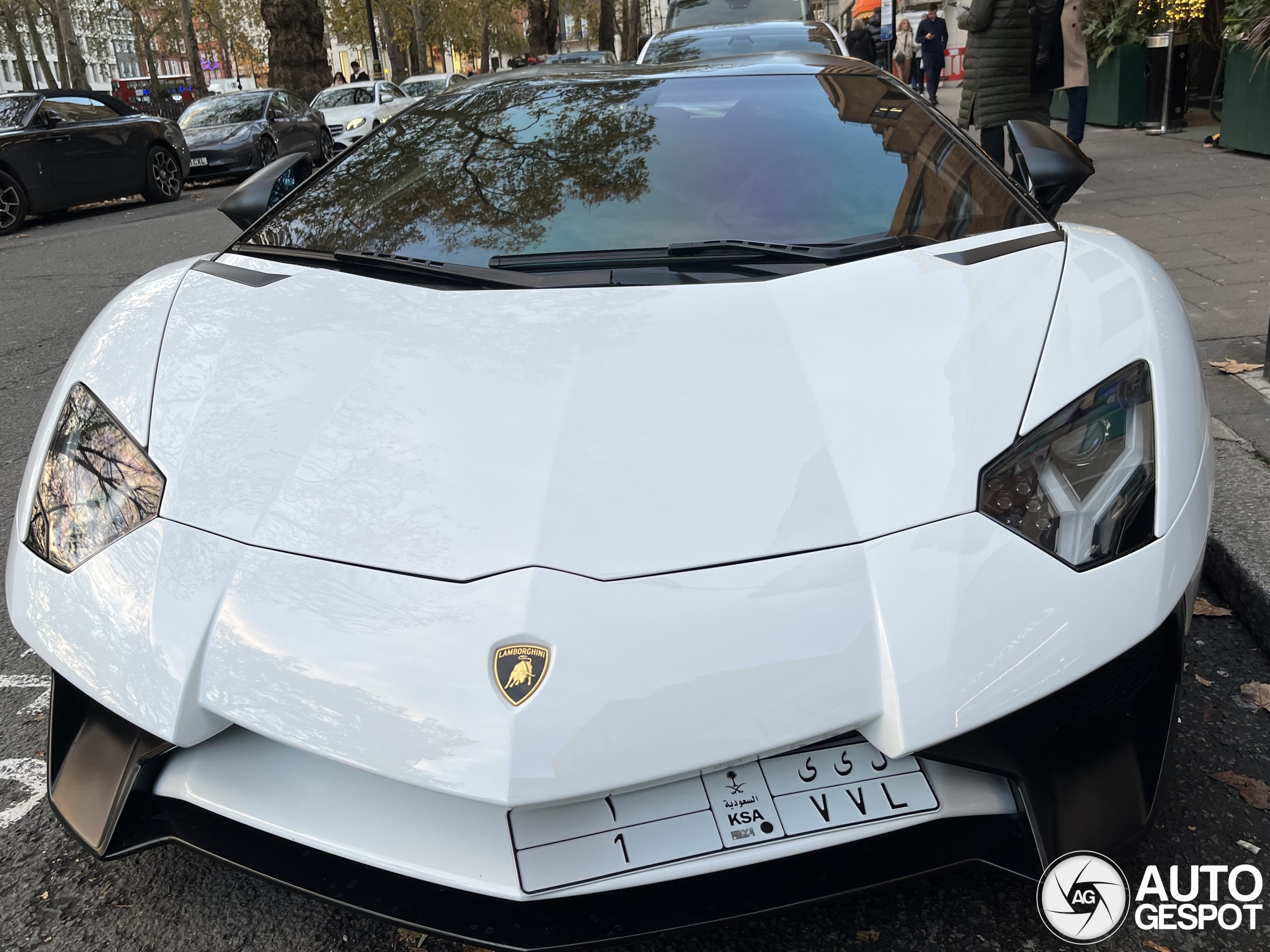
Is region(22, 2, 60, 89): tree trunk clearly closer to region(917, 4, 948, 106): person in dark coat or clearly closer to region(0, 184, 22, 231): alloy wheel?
region(0, 184, 22, 231): alloy wheel

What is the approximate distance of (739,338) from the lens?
5.89ft

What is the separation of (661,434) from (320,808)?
71 centimetres

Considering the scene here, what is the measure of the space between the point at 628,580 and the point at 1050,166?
70.0 inches

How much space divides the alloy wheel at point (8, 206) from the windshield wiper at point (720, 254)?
1034 centimetres

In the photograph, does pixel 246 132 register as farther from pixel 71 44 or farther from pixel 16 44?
pixel 16 44

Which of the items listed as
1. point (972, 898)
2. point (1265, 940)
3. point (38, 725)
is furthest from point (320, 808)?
point (1265, 940)

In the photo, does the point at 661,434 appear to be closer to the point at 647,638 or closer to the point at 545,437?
the point at 545,437

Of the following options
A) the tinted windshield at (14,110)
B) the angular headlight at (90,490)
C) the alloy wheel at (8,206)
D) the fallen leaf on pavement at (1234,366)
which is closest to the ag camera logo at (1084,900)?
the angular headlight at (90,490)

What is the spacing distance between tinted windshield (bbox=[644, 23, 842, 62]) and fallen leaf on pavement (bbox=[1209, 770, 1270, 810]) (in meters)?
5.66

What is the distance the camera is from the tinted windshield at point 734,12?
36.7ft

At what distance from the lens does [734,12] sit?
1135 cm

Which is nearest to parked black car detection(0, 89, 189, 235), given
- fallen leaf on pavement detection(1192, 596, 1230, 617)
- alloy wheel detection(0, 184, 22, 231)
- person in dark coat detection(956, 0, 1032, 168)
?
alloy wheel detection(0, 184, 22, 231)

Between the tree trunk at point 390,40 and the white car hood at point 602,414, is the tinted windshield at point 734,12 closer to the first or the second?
the white car hood at point 602,414

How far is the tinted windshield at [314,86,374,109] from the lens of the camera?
19.2m
